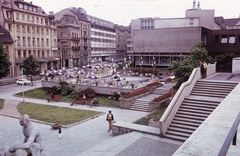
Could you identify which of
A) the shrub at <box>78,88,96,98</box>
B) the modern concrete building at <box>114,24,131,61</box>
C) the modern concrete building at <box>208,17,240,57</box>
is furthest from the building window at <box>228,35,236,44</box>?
the modern concrete building at <box>114,24,131,61</box>

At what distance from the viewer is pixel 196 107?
17.6m

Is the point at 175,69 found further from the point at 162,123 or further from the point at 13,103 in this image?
the point at 13,103

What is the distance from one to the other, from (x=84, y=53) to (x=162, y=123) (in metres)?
71.7

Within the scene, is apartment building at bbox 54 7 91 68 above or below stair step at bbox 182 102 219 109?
above

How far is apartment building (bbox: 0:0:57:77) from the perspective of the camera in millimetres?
54438

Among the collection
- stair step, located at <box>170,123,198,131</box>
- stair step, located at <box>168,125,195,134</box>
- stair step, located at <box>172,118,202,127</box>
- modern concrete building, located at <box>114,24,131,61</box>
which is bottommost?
stair step, located at <box>168,125,195,134</box>

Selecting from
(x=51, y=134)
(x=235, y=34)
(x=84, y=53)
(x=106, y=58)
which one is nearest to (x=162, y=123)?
(x=51, y=134)

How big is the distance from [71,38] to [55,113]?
52344 mm

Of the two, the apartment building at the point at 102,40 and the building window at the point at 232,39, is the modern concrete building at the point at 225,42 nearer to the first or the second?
the building window at the point at 232,39

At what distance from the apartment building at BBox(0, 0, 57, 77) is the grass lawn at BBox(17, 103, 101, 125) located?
30174mm

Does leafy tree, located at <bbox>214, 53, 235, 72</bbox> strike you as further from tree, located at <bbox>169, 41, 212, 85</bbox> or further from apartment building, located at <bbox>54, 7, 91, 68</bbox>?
apartment building, located at <bbox>54, 7, 91, 68</bbox>

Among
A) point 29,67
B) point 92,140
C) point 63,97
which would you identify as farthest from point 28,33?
point 92,140

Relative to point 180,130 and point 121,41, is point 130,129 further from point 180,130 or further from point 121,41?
point 121,41

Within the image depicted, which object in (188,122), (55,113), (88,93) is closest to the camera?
(188,122)
